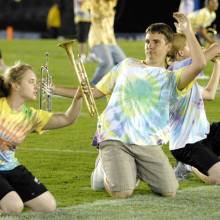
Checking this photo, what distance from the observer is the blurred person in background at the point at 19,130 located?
7305 mm

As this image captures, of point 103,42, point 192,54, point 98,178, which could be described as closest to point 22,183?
point 98,178

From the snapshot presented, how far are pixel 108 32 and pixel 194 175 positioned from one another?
7243 millimetres

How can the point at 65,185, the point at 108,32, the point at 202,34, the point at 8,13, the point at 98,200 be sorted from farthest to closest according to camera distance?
the point at 8,13
the point at 202,34
the point at 108,32
the point at 65,185
the point at 98,200

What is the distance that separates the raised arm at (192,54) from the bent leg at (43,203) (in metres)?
1.39

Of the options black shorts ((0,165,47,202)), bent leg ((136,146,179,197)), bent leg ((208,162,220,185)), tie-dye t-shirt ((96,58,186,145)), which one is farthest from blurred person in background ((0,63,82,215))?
bent leg ((208,162,220,185))

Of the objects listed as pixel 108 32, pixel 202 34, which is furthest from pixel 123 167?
Answer: pixel 202 34

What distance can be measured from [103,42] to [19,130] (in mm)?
8463

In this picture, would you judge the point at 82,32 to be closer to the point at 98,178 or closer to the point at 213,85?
the point at 213,85

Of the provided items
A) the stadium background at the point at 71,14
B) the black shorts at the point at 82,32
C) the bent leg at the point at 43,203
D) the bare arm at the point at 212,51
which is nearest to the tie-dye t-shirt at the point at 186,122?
the bare arm at the point at 212,51

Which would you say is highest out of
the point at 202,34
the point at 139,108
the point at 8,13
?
the point at 139,108

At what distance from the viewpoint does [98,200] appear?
26.0 ft

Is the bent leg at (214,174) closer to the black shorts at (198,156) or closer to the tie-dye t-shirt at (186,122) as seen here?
the black shorts at (198,156)

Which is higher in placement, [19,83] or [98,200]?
[19,83]

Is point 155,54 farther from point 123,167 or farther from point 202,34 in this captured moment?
point 202,34
